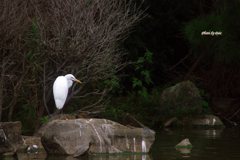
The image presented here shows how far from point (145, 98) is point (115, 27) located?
6.28 m

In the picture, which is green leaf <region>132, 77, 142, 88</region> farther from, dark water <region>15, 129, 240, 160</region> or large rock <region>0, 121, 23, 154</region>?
large rock <region>0, 121, 23, 154</region>

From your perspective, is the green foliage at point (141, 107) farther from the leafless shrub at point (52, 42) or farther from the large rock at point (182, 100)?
the leafless shrub at point (52, 42)

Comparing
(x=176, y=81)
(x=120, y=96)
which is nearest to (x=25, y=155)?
(x=120, y=96)

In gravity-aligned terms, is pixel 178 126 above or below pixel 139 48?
below

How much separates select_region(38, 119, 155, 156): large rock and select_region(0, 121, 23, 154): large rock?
0.52 meters

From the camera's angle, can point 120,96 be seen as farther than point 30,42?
Yes

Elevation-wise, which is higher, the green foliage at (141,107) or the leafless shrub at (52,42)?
the leafless shrub at (52,42)

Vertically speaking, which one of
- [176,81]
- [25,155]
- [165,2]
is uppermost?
[165,2]

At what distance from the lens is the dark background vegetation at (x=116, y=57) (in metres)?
16.6

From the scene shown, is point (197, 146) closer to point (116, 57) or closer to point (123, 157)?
point (123, 157)

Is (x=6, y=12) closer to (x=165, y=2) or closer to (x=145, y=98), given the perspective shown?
(x=145, y=98)

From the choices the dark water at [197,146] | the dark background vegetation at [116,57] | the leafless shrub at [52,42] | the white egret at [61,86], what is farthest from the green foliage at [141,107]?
the white egret at [61,86]

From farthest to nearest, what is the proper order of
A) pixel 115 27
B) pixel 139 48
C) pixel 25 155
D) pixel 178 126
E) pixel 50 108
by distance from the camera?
pixel 139 48, pixel 178 126, pixel 50 108, pixel 115 27, pixel 25 155

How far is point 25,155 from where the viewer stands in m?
14.7
